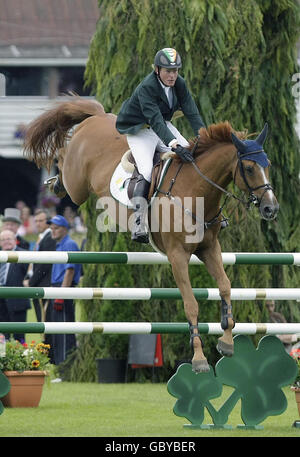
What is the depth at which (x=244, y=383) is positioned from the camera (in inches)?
284

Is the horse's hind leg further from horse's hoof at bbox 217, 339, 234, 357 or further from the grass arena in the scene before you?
horse's hoof at bbox 217, 339, 234, 357

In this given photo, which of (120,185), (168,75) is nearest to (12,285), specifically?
(120,185)

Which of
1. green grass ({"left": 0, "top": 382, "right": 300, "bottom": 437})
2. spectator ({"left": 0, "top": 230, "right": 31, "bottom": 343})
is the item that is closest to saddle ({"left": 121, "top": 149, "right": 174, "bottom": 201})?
green grass ({"left": 0, "top": 382, "right": 300, "bottom": 437})

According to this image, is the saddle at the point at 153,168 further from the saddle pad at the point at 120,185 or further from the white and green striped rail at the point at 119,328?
the white and green striped rail at the point at 119,328

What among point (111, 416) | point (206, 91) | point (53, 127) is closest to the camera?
point (111, 416)

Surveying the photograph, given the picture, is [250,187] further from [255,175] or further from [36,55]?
[36,55]

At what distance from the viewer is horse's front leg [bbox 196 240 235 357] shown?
22.7ft

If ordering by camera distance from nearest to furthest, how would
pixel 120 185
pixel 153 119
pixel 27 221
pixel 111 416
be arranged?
pixel 153 119 < pixel 120 185 < pixel 111 416 < pixel 27 221

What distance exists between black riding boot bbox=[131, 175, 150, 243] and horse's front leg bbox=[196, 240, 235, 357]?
43 centimetres

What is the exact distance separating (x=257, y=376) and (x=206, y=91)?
4.82 m

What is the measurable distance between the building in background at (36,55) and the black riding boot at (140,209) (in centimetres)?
1570

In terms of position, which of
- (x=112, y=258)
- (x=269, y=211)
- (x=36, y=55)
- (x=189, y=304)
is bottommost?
(x=36, y=55)

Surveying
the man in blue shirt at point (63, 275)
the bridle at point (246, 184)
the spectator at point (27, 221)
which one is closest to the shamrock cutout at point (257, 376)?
the bridle at point (246, 184)

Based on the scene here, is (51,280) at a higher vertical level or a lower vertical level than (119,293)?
lower
